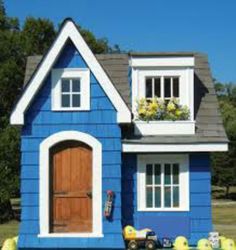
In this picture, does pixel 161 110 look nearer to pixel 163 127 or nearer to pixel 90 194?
pixel 163 127

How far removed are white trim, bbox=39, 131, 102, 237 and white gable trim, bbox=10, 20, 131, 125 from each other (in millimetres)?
787

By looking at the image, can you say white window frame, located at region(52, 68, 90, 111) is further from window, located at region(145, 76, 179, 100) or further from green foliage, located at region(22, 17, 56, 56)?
green foliage, located at region(22, 17, 56, 56)

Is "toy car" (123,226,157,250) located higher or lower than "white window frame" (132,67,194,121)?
lower

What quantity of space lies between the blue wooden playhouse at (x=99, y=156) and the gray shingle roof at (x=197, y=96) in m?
0.05

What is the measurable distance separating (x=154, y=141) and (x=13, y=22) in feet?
75.3

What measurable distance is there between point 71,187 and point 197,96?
12.9ft

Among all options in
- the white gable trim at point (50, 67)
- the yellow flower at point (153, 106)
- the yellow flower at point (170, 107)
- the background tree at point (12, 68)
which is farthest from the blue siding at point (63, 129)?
the background tree at point (12, 68)

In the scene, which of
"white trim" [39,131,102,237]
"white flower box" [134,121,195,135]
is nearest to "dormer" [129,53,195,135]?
"white flower box" [134,121,195,135]

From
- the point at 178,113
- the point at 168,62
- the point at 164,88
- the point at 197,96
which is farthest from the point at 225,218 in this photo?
the point at 168,62

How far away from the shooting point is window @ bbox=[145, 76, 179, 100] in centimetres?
1563

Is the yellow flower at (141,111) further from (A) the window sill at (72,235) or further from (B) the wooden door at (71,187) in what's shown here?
(A) the window sill at (72,235)

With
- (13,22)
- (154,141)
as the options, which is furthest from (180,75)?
(13,22)

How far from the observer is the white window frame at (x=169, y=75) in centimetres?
1550

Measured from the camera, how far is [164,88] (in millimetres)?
15680
